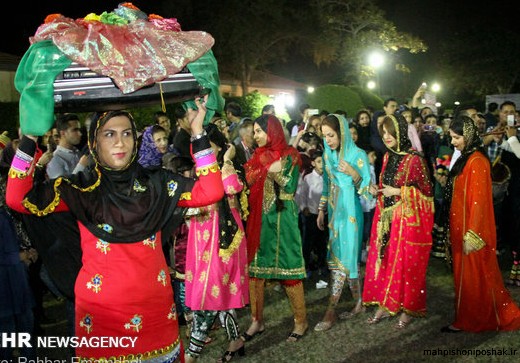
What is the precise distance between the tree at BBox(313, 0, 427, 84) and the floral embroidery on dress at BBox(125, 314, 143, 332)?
2711 centimetres

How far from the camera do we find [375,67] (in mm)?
28953

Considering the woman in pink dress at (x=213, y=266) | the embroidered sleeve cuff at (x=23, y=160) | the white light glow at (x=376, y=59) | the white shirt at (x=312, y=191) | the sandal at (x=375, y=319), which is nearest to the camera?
the embroidered sleeve cuff at (x=23, y=160)

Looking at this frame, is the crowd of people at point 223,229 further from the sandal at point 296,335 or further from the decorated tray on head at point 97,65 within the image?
the decorated tray on head at point 97,65

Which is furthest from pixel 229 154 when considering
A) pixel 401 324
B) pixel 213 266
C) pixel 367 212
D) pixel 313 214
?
pixel 367 212

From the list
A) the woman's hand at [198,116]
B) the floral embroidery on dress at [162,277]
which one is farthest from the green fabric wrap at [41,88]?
the floral embroidery on dress at [162,277]

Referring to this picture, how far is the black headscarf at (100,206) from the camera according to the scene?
270 centimetres

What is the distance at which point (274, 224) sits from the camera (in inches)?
203

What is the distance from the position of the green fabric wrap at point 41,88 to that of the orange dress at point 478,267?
12.5 ft

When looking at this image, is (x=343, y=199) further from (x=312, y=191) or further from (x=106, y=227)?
(x=106, y=227)

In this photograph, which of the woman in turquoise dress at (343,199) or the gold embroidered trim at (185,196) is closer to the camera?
the gold embroidered trim at (185,196)

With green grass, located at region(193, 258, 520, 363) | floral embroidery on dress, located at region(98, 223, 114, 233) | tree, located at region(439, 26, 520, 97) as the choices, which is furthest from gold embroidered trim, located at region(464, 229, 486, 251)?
Result: tree, located at region(439, 26, 520, 97)

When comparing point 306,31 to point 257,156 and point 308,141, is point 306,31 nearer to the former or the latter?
point 308,141

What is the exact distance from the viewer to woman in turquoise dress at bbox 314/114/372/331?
17.6ft

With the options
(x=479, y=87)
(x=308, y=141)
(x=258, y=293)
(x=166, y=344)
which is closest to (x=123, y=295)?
(x=166, y=344)
